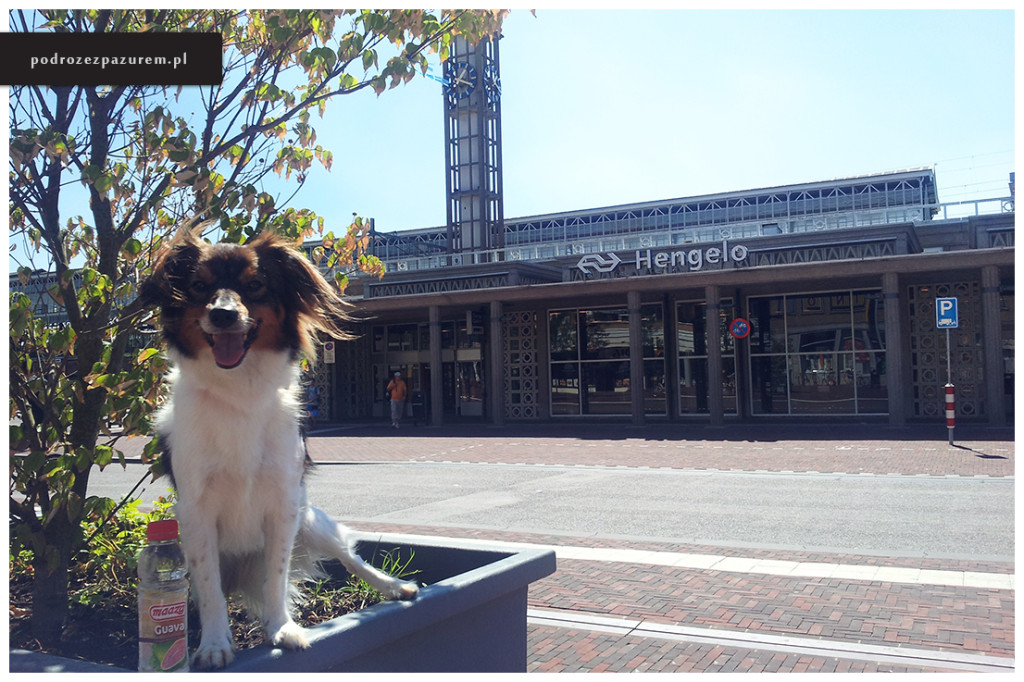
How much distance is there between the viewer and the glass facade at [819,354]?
86.0 ft

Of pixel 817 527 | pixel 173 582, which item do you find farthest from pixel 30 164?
pixel 817 527

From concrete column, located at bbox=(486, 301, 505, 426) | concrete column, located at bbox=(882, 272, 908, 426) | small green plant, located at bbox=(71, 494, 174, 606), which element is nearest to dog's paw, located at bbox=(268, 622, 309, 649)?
small green plant, located at bbox=(71, 494, 174, 606)

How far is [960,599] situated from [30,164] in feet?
19.8

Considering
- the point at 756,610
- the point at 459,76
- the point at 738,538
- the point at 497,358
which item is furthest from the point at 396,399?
the point at 756,610

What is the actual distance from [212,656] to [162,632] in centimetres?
16

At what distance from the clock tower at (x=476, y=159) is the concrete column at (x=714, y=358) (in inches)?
743

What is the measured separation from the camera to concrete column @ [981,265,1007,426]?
21.4m

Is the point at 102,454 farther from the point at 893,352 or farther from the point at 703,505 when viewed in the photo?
the point at 893,352

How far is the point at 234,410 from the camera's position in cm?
273

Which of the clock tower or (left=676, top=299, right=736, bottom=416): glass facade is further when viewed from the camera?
the clock tower

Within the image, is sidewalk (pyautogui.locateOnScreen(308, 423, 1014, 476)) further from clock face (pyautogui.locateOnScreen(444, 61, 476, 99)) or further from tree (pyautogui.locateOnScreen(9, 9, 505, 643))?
clock face (pyautogui.locateOnScreen(444, 61, 476, 99))

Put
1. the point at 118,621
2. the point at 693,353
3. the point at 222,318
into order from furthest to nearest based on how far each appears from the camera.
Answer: the point at 693,353 < the point at 118,621 < the point at 222,318

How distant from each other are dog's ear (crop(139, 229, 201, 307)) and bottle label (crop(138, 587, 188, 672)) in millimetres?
908

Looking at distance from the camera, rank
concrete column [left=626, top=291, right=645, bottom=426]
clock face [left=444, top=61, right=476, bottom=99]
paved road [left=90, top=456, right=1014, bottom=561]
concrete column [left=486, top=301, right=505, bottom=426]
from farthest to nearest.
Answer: clock face [left=444, top=61, right=476, bottom=99] < concrete column [left=486, top=301, right=505, bottom=426] < concrete column [left=626, top=291, right=645, bottom=426] < paved road [left=90, top=456, right=1014, bottom=561]
